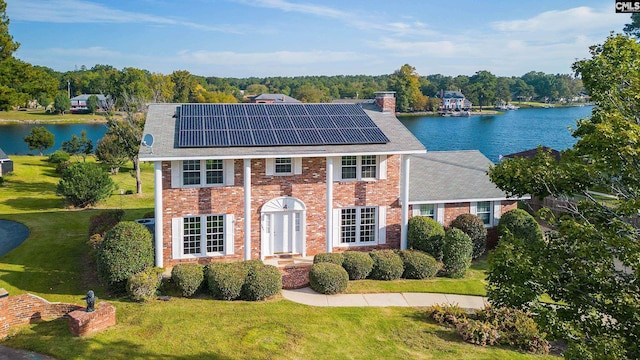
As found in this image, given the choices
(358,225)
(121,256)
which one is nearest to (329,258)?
(358,225)

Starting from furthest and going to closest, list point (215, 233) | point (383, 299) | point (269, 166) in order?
1. point (269, 166)
2. point (215, 233)
3. point (383, 299)

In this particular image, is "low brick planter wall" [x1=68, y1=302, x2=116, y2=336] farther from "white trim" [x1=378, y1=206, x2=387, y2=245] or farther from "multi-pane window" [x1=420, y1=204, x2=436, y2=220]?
"multi-pane window" [x1=420, y1=204, x2=436, y2=220]

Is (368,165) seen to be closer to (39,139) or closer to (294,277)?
(294,277)

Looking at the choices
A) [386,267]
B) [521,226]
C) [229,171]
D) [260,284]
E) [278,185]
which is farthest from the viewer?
[521,226]

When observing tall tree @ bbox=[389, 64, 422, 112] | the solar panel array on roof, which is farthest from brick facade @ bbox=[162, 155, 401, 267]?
tall tree @ bbox=[389, 64, 422, 112]

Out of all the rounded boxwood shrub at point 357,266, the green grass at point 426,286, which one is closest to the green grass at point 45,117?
the rounded boxwood shrub at point 357,266

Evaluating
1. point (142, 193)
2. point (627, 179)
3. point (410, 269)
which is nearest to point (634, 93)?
point (627, 179)
